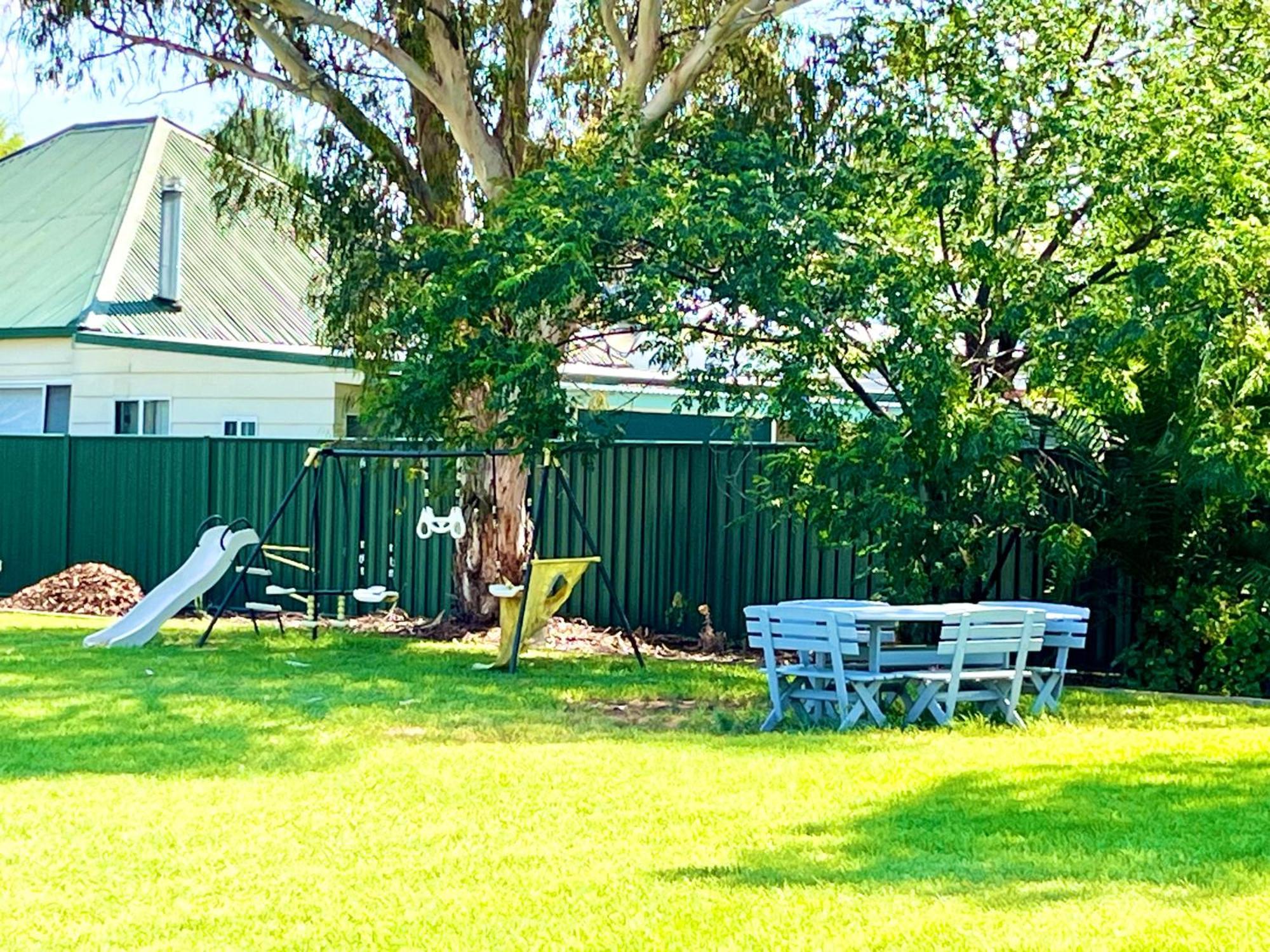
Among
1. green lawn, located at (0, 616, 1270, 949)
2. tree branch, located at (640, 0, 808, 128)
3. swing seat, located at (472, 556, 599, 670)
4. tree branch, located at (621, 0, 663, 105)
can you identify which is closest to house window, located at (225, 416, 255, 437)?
tree branch, located at (621, 0, 663, 105)

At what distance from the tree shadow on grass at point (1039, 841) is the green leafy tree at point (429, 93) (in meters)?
8.18

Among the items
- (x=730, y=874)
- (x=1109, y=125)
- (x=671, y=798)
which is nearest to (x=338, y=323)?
(x=1109, y=125)

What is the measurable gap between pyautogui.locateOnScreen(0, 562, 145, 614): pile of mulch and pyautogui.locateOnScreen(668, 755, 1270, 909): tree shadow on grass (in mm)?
13082

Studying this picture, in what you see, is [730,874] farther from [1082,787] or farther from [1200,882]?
[1082,787]

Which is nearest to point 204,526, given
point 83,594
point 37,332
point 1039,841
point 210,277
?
point 83,594

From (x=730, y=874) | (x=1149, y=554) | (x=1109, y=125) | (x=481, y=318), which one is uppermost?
(x=1109, y=125)

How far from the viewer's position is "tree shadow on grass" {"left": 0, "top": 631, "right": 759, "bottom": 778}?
1045 cm

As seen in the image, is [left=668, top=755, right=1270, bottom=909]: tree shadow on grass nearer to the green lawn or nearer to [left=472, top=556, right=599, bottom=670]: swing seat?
the green lawn

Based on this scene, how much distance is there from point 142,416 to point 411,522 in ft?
18.4

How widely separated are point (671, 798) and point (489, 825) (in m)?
1.08

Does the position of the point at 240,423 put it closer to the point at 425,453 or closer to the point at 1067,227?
the point at 425,453

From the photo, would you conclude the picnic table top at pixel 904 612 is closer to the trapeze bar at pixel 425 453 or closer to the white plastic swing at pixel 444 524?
the trapeze bar at pixel 425 453

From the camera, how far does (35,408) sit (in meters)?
24.3

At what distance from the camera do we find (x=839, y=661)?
456 inches
